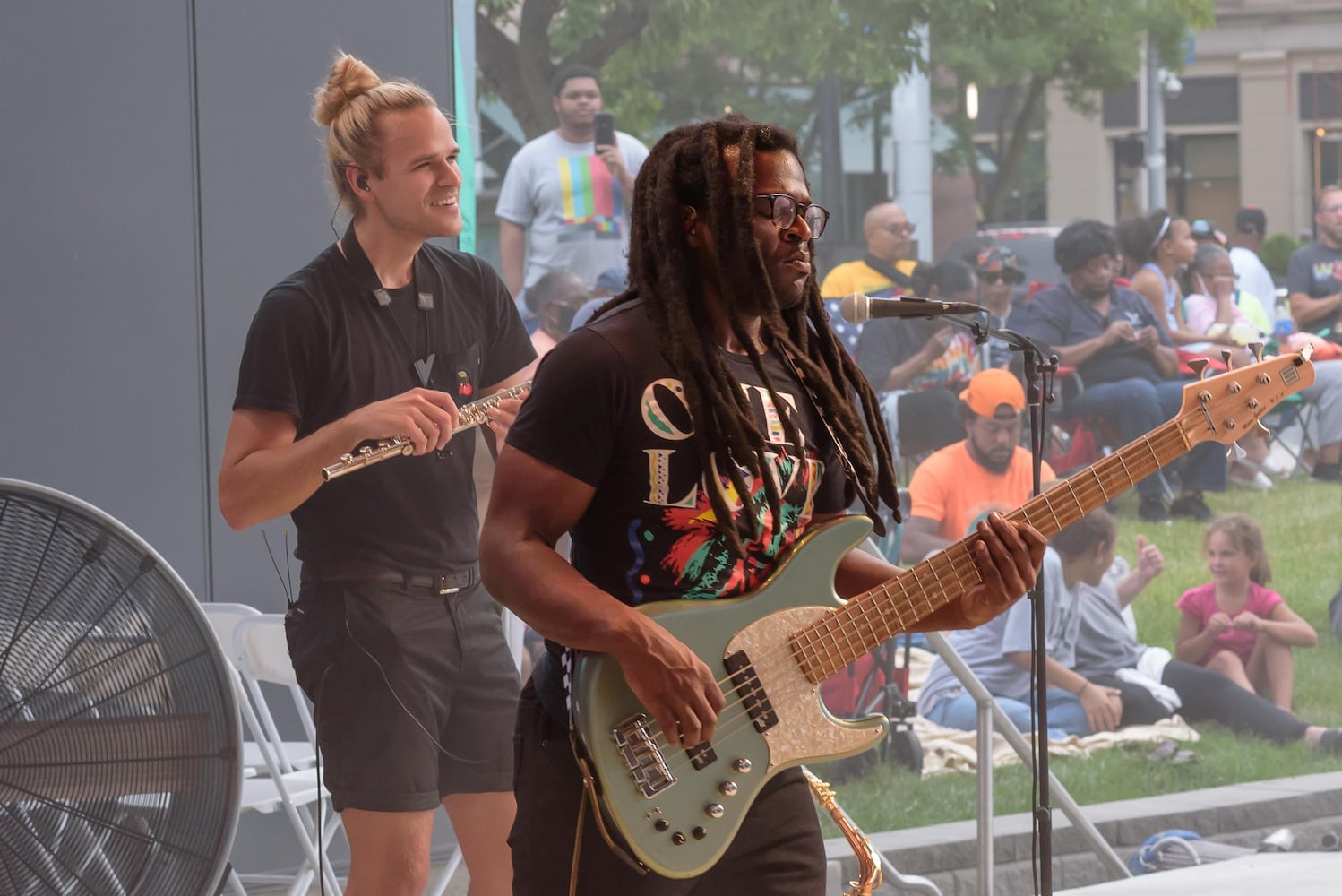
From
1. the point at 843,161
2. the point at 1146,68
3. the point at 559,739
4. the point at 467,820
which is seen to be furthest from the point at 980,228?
the point at 559,739

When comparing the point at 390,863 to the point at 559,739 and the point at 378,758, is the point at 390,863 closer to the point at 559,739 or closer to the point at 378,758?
the point at 378,758

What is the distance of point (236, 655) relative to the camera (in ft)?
12.7

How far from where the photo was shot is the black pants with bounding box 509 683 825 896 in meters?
Result: 1.93

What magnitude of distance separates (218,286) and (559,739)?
2.75 m

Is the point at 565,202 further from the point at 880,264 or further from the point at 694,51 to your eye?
the point at 880,264

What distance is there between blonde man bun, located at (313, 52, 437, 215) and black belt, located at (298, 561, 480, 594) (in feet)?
2.27

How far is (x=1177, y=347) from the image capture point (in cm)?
681

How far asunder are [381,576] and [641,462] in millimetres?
1002

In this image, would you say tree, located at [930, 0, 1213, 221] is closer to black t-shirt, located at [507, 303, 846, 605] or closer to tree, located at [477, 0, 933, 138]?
tree, located at [477, 0, 933, 138]

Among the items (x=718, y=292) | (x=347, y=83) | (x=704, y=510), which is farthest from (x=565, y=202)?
(x=704, y=510)

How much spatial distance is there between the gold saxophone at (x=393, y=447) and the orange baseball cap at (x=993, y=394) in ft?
11.3

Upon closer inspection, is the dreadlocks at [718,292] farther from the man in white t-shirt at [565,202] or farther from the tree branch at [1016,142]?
the tree branch at [1016,142]

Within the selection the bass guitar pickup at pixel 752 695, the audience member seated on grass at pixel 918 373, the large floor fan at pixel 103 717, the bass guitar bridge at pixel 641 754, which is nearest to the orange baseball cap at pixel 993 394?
the audience member seated on grass at pixel 918 373

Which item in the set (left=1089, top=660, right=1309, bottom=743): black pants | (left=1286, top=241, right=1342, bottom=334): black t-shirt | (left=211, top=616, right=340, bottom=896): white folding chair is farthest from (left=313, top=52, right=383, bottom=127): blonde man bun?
(left=1286, top=241, right=1342, bottom=334): black t-shirt
